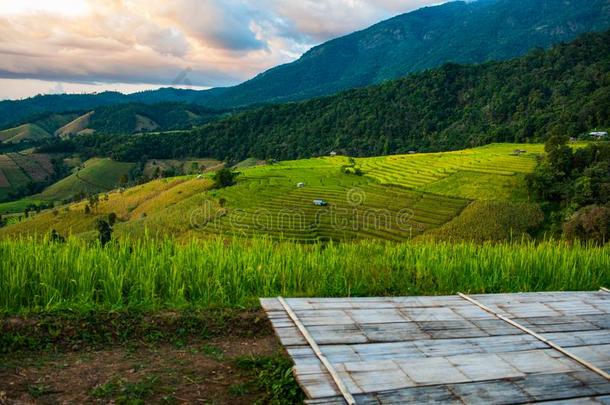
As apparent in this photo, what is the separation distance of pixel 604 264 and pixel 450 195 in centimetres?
4986

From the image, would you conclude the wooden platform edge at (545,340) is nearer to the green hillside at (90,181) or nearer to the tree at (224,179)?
the tree at (224,179)

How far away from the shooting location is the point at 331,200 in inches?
2333

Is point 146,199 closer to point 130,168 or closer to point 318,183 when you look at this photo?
point 318,183

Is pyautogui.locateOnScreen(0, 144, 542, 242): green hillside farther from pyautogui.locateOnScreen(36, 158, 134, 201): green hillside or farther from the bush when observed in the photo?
pyautogui.locateOnScreen(36, 158, 134, 201): green hillside

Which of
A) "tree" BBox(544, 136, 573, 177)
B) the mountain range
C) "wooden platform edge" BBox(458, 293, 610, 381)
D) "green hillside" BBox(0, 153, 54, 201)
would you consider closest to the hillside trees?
"tree" BBox(544, 136, 573, 177)

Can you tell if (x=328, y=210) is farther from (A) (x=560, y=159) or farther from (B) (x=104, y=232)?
(B) (x=104, y=232)

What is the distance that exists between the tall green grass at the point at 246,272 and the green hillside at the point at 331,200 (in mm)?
32321

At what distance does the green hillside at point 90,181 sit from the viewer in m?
121

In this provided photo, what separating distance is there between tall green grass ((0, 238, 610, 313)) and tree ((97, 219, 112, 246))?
590 millimetres

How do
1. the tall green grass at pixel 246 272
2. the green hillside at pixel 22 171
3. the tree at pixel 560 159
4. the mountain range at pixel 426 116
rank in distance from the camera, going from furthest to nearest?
1. the green hillside at pixel 22 171
2. the mountain range at pixel 426 116
3. the tree at pixel 560 159
4. the tall green grass at pixel 246 272

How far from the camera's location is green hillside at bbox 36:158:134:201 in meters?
121

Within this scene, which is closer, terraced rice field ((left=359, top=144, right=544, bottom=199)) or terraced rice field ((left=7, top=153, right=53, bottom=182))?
terraced rice field ((left=359, top=144, right=544, bottom=199))

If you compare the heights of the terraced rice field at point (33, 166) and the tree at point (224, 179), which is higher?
the tree at point (224, 179)

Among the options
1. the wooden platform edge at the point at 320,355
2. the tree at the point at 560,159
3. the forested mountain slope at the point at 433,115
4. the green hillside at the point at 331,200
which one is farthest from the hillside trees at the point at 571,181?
the wooden platform edge at the point at 320,355
